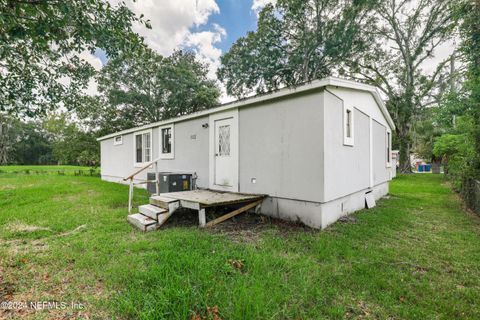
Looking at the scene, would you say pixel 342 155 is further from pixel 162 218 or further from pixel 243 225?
pixel 162 218

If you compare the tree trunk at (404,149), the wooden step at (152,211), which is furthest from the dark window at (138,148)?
the tree trunk at (404,149)

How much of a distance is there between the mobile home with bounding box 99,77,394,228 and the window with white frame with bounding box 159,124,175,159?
8 centimetres

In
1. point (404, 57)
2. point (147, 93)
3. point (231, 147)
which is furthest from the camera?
point (147, 93)

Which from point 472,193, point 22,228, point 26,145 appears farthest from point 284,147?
point 26,145

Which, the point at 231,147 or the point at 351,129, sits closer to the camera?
the point at 351,129

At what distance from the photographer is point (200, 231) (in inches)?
166

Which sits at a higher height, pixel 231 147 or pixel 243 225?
pixel 231 147

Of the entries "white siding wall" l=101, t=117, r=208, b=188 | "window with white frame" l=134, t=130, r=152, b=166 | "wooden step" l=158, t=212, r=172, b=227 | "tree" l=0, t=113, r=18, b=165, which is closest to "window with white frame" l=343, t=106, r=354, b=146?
"white siding wall" l=101, t=117, r=208, b=188

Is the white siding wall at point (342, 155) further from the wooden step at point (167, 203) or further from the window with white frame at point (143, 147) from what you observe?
the window with white frame at point (143, 147)

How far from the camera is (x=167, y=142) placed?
8523 mm

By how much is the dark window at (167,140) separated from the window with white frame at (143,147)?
1.05m

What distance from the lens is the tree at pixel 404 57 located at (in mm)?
15711

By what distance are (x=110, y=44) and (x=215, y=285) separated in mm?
3963

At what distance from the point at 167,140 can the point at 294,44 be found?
14.5 m
